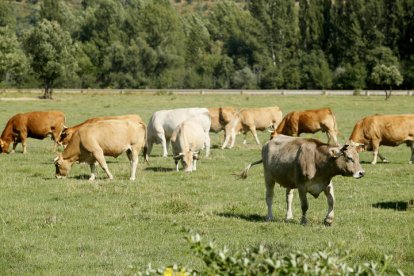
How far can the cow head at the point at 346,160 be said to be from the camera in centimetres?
1137

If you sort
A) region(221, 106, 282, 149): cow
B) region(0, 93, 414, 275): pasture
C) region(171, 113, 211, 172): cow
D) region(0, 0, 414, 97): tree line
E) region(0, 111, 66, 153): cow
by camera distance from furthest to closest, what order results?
region(0, 0, 414, 97): tree line
region(221, 106, 282, 149): cow
region(0, 111, 66, 153): cow
region(171, 113, 211, 172): cow
region(0, 93, 414, 275): pasture

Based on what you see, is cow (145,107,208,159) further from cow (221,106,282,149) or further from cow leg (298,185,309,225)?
cow leg (298,185,309,225)

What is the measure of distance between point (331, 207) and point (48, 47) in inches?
2670

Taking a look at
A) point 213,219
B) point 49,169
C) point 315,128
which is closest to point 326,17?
point 315,128

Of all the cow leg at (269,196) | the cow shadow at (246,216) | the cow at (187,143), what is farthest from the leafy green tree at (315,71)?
the cow leg at (269,196)

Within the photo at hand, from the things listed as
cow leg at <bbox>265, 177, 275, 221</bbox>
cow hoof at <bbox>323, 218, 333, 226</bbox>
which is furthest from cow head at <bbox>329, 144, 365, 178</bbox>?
cow leg at <bbox>265, 177, 275, 221</bbox>

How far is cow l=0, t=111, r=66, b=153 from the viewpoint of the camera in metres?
25.4

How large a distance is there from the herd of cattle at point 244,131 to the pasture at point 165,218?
0.63 metres

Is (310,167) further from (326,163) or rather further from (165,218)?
(165,218)

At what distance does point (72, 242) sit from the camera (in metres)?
10.7

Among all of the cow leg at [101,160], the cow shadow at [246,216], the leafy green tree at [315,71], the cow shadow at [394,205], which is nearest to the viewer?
the cow shadow at [246,216]

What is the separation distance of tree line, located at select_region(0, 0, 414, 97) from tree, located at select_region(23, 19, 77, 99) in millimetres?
6935

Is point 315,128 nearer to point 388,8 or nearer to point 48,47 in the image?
point 48,47

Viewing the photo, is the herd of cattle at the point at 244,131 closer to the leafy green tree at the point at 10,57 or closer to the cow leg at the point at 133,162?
the cow leg at the point at 133,162
